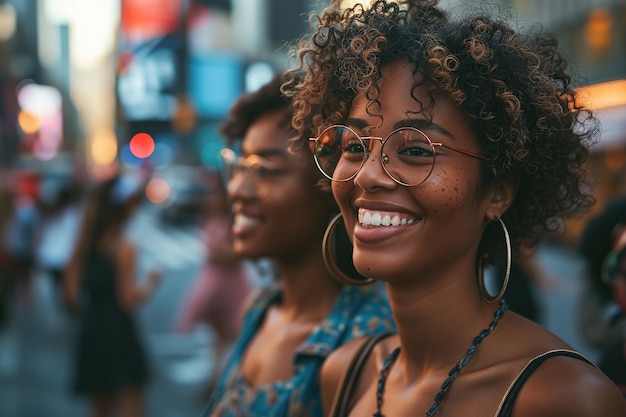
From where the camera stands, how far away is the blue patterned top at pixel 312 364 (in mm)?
2691

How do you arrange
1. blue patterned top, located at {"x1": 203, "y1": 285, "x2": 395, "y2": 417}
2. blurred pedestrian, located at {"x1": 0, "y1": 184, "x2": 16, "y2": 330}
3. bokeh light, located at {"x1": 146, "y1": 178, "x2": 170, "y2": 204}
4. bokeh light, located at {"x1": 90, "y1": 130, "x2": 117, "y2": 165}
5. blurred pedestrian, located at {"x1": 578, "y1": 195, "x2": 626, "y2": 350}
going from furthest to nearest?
1. bokeh light, located at {"x1": 90, "y1": 130, "x2": 117, "y2": 165}
2. bokeh light, located at {"x1": 146, "y1": 178, "x2": 170, "y2": 204}
3. blurred pedestrian, located at {"x1": 0, "y1": 184, "x2": 16, "y2": 330}
4. blurred pedestrian, located at {"x1": 578, "y1": 195, "x2": 626, "y2": 350}
5. blue patterned top, located at {"x1": 203, "y1": 285, "x2": 395, "y2": 417}

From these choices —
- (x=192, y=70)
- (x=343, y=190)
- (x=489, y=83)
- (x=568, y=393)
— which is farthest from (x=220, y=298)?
(x=192, y=70)

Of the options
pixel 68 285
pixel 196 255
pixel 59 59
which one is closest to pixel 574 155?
pixel 68 285

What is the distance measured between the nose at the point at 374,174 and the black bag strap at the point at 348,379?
0.60 metres

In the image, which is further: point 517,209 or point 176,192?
point 176,192

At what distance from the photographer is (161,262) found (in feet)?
66.7

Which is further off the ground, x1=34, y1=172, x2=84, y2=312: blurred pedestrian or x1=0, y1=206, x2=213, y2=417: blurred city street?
x1=34, y1=172, x2=84, y2=312: blurred pedestrian

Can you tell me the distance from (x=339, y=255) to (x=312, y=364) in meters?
0.41

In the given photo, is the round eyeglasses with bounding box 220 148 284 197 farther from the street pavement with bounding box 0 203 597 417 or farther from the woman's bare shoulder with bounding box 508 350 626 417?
the street pavement with bounding box 0 203 597 417

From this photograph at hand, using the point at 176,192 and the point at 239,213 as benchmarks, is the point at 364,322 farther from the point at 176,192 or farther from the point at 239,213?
the point at 176,192

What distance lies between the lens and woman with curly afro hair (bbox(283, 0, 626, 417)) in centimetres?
192

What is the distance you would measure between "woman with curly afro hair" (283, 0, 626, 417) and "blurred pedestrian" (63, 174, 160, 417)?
445 cm

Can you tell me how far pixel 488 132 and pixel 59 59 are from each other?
6510cm

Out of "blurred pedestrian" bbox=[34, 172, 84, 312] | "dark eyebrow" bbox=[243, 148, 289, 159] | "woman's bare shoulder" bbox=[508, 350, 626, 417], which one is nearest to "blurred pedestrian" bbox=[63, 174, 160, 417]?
"dark eyebrow" bbox=[243, 148, 289, 159]
